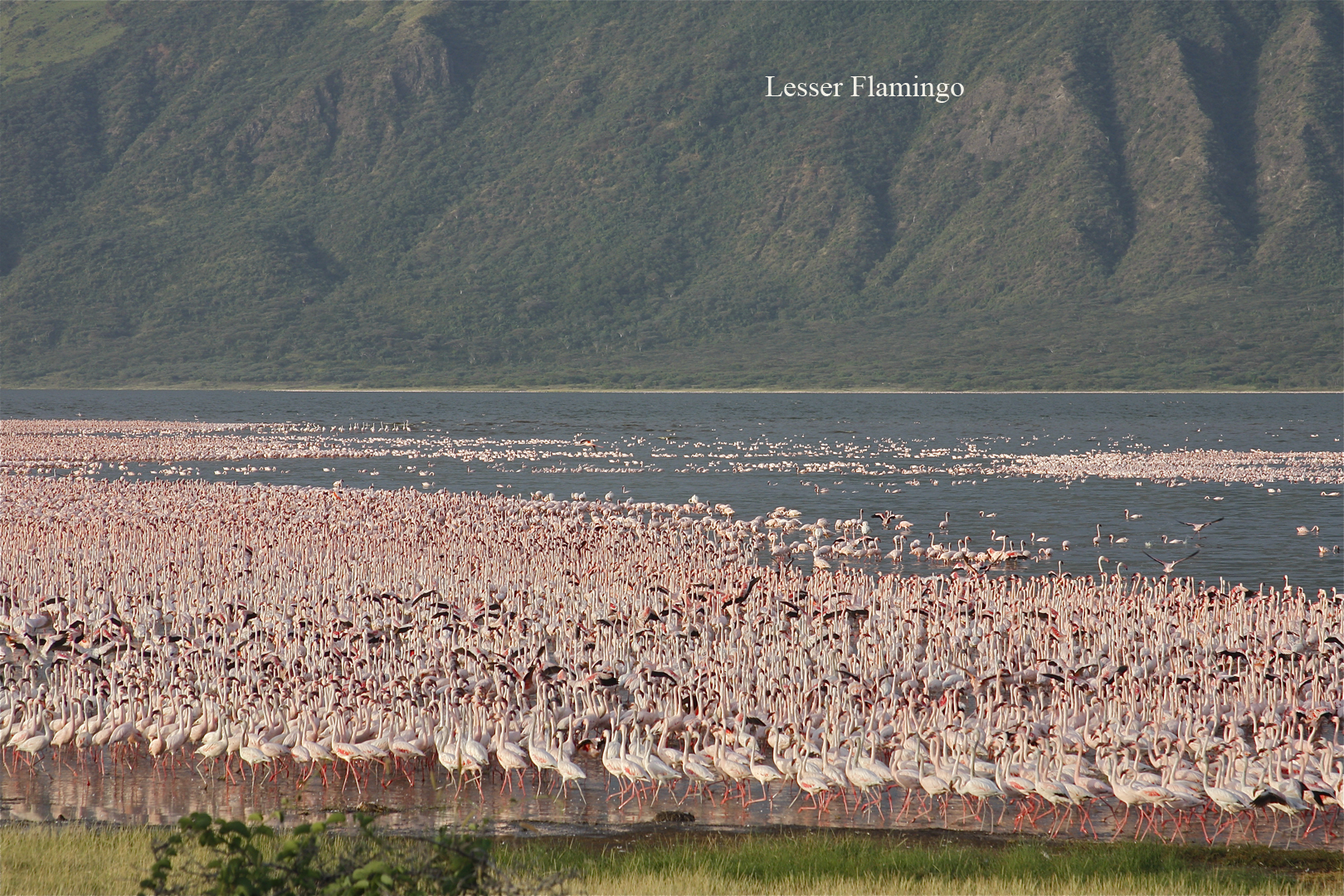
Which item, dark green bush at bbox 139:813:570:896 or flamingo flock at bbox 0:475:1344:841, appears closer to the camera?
dark green bush at bbox 139:813:570:896

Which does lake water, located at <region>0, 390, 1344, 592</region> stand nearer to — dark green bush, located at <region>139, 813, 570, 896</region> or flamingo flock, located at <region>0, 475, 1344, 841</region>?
flamingo flock, located at <region>0, 475, 1344, 841</region>

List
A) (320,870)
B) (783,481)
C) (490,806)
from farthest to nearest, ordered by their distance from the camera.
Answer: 1. (783,481)
2. (490,806)
3. (320,870)

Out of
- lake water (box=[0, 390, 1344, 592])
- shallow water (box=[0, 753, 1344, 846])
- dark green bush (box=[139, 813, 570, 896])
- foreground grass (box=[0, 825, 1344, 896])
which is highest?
dark green bush (box=[139, 813, 570, 896])

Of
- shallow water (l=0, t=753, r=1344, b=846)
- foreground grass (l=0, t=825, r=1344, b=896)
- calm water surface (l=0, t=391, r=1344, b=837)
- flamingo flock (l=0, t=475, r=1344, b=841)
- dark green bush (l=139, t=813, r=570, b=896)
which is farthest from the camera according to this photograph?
calm water surface (l=0, t=391, r=1344, b=837)

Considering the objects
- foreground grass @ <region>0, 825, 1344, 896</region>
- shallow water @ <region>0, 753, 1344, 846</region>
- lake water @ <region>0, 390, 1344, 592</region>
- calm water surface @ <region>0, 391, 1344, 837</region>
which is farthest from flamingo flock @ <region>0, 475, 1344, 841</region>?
lake water @ <region>0, 390, 1344, 592</region>

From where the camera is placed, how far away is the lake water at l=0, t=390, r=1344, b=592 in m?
37.6

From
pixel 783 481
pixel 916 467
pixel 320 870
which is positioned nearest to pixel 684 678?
pixel 320 870

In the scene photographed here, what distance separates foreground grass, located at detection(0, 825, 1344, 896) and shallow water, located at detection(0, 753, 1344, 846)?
30.1 inches

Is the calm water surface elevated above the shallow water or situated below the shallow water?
below

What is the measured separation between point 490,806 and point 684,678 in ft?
14.1

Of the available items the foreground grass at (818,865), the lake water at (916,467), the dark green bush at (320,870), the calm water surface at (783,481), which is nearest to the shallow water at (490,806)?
the calm water surface at (783,481)

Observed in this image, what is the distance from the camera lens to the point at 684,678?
61.1 ft

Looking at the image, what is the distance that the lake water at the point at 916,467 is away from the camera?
3762 cm

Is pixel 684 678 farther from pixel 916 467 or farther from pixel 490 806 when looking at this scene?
pixel 916 467
